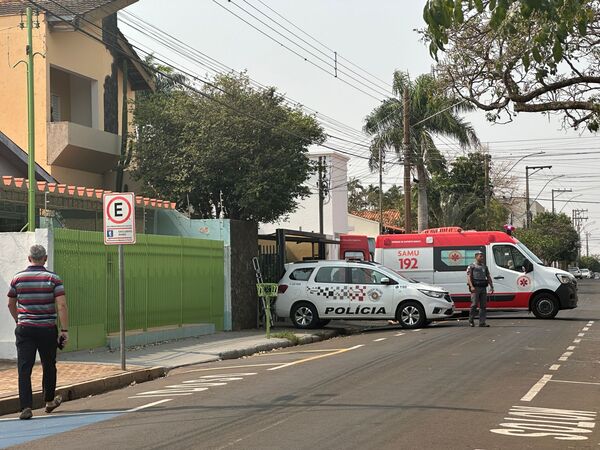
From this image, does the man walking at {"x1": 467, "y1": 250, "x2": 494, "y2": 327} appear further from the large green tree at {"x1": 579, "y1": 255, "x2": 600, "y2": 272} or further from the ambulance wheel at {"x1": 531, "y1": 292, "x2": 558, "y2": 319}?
the large green tree at {"x1": 579, "y1": 255, "x2": 600, "y2": 272}

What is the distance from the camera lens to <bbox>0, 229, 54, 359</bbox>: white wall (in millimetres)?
14492

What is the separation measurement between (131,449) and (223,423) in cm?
138

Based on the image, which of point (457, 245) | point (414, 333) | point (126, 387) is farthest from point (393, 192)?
point (126, 387)

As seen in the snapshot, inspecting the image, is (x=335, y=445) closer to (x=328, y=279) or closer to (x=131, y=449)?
(x=131, y=449)

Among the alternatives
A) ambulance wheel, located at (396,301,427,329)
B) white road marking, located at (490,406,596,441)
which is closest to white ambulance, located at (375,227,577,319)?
ambulance wheel, located at (396,301,427,329)

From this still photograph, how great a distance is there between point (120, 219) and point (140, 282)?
427cm

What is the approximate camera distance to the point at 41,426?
906 cm

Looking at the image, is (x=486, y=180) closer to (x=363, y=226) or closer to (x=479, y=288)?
(x=363, y=226)

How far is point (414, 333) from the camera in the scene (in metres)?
20.0

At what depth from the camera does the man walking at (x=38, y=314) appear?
973cm

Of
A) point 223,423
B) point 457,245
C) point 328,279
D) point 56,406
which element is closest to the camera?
point 223,423

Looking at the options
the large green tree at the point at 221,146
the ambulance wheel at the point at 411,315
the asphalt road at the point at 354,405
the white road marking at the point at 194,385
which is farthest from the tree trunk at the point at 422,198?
the white road marking at the point at 194,385

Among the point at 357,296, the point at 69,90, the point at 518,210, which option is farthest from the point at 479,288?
the point at 518,210

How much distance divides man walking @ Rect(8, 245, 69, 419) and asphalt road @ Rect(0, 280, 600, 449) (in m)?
0.64
